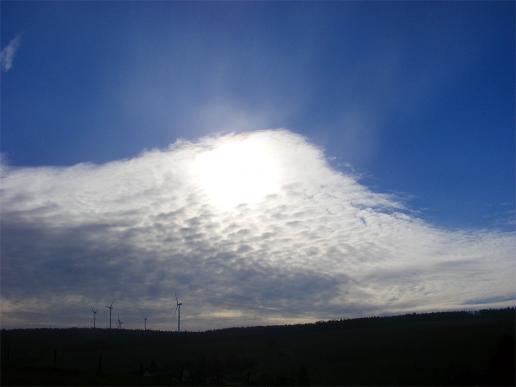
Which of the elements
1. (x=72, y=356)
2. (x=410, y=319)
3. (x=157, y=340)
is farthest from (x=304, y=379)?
(x=157, y=340)

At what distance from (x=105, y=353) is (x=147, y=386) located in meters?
64.4

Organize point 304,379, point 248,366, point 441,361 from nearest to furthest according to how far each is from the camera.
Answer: point 304,379 < point 441,361 < point 248,366

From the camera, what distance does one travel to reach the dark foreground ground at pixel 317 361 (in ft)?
157

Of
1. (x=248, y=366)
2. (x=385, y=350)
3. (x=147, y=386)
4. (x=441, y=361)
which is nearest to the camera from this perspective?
(x=147, y=386)

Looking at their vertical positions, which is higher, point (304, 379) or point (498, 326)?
point (498, 326)

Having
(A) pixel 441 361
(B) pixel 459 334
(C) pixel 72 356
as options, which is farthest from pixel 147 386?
(C) pixel 72 356

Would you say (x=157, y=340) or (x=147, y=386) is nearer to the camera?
(x=147, y=386)

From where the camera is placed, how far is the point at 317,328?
130 meters

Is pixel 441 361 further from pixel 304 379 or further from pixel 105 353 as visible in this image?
pixel 105 353

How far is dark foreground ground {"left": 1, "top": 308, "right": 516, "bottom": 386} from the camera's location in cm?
4778

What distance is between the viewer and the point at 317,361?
233 feet

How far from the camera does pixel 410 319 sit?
119312 mm

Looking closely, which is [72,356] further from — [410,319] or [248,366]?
[410,319]

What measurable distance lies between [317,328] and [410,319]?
22.2 metres
